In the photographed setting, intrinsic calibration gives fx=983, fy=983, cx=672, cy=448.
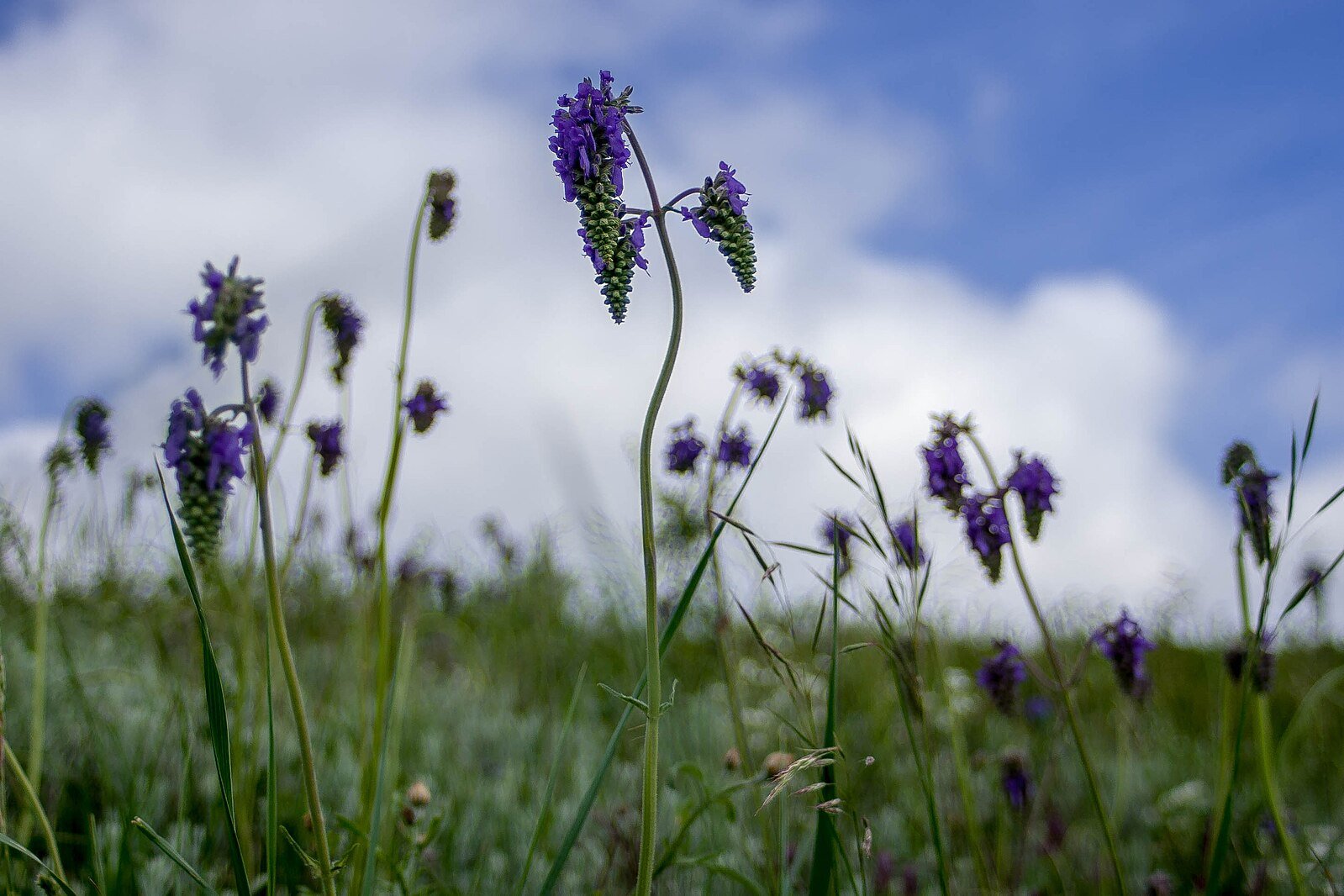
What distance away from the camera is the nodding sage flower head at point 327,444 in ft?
9.88

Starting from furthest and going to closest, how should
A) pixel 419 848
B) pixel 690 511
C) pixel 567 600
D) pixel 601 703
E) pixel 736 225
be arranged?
pixel 567 600
pixel 601 703
pixel 690 511
pixel 419 848
pixel 736 225

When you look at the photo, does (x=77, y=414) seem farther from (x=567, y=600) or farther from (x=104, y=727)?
(x=567, y=600)

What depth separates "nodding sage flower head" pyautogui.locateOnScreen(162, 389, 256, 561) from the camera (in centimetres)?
181

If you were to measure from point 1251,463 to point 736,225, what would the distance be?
1762 millimetres

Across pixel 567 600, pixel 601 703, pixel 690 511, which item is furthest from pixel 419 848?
pixel 567 600

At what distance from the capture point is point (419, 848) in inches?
102

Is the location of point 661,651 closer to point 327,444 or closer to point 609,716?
point 327,444

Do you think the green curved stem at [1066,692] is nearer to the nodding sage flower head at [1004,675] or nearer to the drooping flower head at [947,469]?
the drooping flower head at [947,469]

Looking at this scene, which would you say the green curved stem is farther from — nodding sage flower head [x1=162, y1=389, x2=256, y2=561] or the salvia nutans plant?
nodding sage flower head [x1=162, y1=389, x2=256, y2=561]

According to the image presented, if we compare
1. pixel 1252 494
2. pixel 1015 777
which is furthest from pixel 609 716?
pixel 1252 494

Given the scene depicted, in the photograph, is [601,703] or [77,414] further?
[601,703]

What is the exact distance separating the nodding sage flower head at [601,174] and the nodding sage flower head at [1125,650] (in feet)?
6.56

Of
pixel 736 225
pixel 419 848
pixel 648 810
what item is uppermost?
pixel 736 225

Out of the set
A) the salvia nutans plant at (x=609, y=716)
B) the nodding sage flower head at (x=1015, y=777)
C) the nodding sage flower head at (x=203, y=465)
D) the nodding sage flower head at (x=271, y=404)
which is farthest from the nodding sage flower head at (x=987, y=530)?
the nodding sage flower head at (x=271, y=404)
